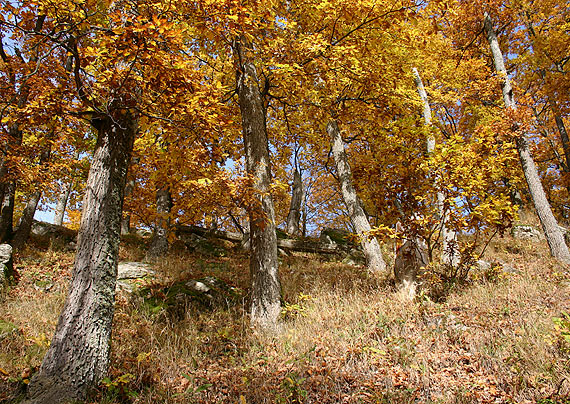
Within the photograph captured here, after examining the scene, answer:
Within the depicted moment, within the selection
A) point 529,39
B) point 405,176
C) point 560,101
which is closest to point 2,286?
point 405,176

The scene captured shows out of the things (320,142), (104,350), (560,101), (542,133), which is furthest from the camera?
(542,133)

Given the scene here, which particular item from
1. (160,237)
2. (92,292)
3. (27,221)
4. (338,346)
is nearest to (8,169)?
(27,221)

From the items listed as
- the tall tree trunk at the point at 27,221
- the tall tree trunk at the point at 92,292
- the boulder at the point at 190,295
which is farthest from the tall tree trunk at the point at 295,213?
the tall tree trunk at the point at 92,292

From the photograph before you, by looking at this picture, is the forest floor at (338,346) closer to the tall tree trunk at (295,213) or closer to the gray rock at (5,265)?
the gray rock at (5,265)

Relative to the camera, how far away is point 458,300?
4875 millimetres

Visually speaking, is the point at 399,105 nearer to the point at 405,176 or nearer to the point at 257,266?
the point at 405,176

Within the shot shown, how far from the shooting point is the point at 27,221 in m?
9.35

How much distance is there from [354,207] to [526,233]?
330 inches

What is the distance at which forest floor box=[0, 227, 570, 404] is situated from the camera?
9.63 ft

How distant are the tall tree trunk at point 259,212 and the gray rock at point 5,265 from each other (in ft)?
18.6

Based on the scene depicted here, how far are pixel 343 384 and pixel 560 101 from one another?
17578 mm

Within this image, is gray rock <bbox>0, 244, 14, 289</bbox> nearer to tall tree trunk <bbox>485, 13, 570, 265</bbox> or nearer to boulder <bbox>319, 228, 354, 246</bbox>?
boulder <bbox>319, 228, 354, 246</bbox>

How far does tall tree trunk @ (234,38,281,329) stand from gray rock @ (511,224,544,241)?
11748mm

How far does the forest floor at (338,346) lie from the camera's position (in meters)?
2.94
